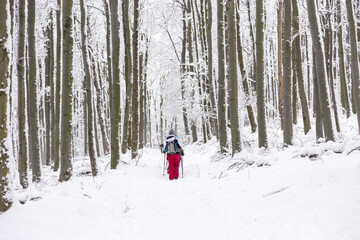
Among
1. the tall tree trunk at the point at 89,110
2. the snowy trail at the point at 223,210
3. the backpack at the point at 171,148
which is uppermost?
the tall tree trunk at the point at 89,110

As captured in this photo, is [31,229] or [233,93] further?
[233,93]

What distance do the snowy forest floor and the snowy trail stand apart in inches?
0.4

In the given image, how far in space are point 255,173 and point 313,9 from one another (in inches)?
176

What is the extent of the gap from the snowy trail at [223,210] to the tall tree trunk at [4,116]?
0.96ft

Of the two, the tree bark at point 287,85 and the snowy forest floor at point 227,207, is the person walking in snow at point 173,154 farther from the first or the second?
the tree bark at point 287,85

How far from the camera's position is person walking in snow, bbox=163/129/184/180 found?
9344mm

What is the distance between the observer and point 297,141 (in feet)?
29.4

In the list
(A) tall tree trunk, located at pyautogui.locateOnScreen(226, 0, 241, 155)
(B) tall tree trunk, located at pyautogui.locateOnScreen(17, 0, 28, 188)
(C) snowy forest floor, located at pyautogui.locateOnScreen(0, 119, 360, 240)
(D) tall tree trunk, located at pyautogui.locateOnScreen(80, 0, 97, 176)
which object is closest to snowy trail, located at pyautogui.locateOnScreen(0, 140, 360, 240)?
(C) snowy forest floor, located at pyautogui.locateOnScreen(0, 119, 360, 240)

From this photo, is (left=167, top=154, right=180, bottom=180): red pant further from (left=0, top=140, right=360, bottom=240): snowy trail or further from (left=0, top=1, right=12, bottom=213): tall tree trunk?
(left=0, top=1, right=12, bottom=213): tall tree trunk

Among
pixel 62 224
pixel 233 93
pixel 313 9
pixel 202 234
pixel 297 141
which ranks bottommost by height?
pixel 202 234

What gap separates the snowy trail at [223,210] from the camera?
352 centimetres

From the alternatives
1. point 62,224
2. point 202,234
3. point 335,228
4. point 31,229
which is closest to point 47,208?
point 62,224

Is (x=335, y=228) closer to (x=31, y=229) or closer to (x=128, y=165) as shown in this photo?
(x=31, y=229)

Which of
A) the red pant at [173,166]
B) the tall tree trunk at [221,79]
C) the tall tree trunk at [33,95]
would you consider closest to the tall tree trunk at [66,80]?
the tall tree trunk at [33,95]
